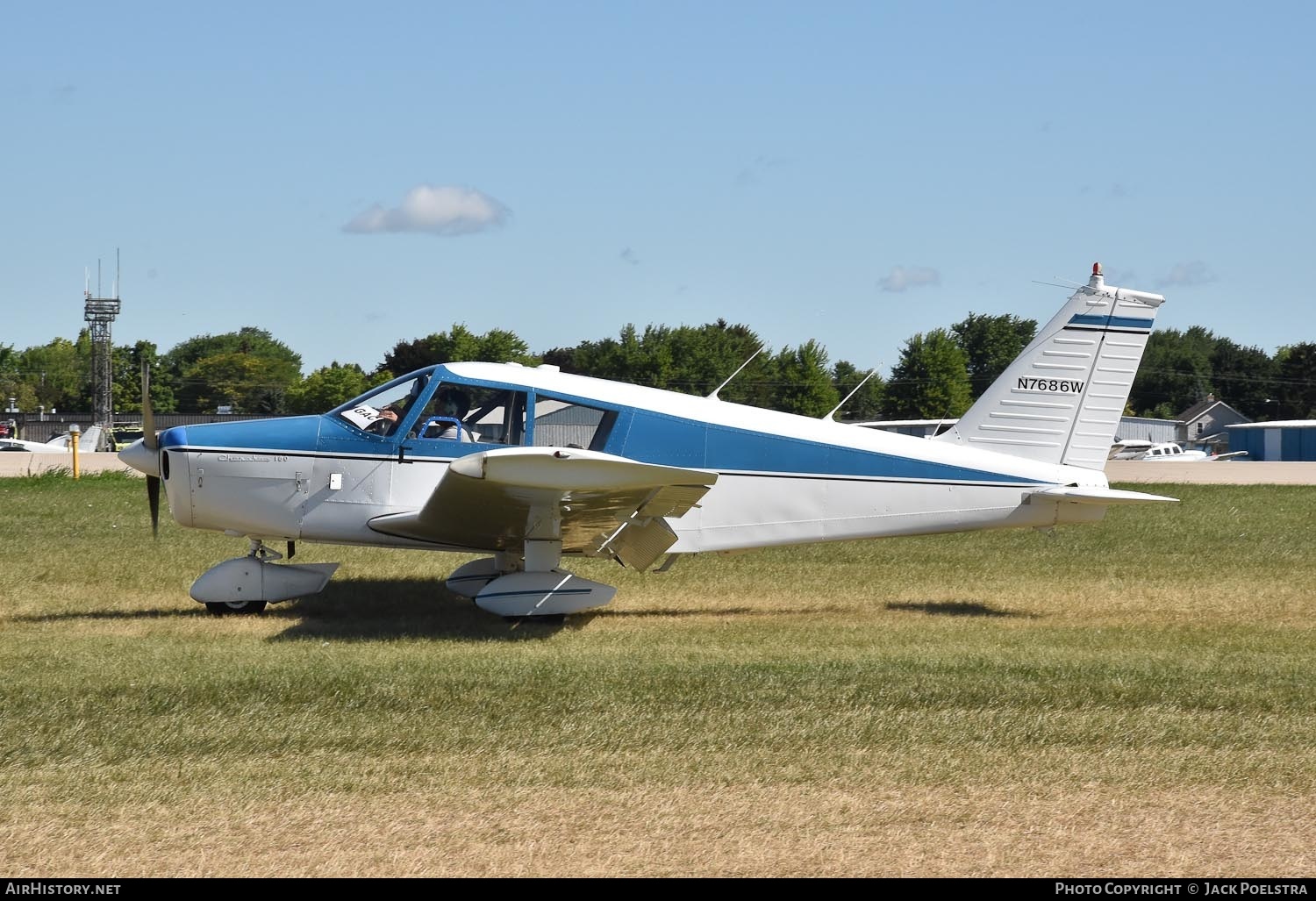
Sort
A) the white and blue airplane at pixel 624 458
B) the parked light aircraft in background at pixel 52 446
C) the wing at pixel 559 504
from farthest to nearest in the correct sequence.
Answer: the parked light aircraft in background at pixel 52 446
the white and blue airplane at pixel 624 458
the wing at pixel 559 504

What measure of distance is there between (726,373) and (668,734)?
76.9 m

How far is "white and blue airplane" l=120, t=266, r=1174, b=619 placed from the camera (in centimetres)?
987

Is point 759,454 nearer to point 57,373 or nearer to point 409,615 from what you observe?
point 409,615

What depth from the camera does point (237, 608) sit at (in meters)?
10.2

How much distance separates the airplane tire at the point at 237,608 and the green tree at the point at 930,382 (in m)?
72.3

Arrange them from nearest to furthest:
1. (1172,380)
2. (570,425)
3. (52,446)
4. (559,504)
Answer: (559,504), (570,425), (52,446), (1172,380)

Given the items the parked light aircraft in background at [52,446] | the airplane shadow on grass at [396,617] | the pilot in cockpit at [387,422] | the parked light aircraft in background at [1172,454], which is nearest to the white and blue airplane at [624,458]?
the pilot in cockpit at [387,422]

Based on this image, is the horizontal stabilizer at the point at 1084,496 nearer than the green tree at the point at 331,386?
Yes

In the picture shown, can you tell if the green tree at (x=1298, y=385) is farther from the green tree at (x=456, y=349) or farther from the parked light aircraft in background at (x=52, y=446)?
the parked light aircraft in background at (x=52, y=446)

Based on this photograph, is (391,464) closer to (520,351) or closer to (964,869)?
(964,869)

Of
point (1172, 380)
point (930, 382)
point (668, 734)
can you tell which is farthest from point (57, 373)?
point (668, 734)

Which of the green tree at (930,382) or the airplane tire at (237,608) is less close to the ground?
the green tree at (930,382)

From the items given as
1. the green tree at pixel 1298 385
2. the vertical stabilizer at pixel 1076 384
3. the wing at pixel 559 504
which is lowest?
the wing at pixel 559 504

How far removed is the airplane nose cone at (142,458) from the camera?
10227 millimetres
